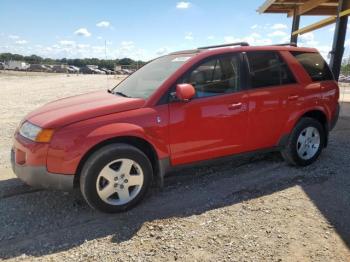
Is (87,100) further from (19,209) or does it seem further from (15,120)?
(15,120)

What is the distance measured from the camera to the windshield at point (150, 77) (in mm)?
4332

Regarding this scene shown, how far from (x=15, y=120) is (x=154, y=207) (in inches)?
272

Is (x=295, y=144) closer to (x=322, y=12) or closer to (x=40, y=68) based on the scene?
(x=322, y=12)

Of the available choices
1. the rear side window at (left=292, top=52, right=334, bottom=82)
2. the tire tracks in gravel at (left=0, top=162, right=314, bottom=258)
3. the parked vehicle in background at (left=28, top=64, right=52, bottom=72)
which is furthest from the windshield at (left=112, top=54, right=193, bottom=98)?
the parked vehicle in background at (left=28, top=64, right=52, bottom=72)

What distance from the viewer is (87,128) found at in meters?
3.68

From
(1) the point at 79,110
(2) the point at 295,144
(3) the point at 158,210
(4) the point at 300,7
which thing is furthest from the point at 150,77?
(4) the point at 300,7

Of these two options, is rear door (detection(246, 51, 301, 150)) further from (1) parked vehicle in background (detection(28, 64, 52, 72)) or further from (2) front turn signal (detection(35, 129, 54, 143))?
(1) parked vehicle in background (detection(28, 64, 52, 72))

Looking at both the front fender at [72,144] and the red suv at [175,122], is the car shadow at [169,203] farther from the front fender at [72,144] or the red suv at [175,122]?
the front fender at [72,144]

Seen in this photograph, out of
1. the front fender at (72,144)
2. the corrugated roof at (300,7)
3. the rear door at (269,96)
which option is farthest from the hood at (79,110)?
the corrugated roof at (300,7)

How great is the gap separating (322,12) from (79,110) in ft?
40.2

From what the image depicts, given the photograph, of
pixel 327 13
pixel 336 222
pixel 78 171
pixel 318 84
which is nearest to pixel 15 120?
pixel 78 171

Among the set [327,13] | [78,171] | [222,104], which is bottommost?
[78,171]

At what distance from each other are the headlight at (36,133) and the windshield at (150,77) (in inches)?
46.0

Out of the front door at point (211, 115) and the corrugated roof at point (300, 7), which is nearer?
the front door at point (211, 115)
